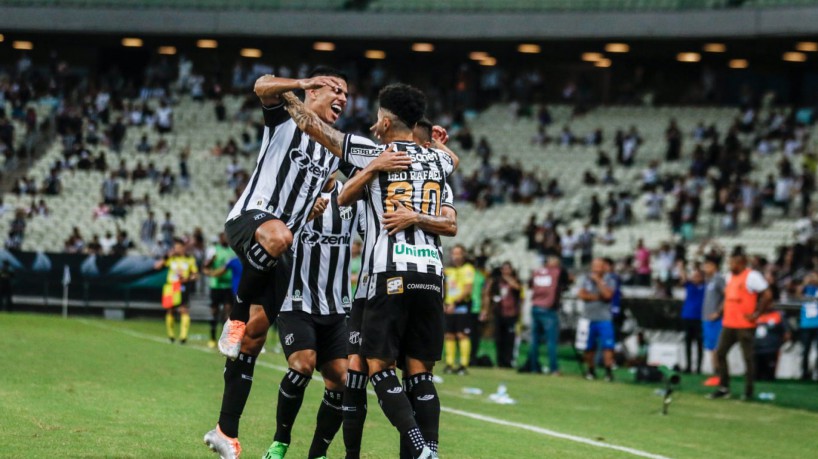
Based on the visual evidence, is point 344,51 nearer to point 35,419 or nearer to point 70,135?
point 70,135

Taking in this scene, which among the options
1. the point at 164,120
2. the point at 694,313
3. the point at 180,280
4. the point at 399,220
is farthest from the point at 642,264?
the point at 399,220

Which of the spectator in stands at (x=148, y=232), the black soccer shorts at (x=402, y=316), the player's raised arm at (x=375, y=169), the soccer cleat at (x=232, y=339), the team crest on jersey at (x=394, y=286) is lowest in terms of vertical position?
the soccer cleat at (x=232, y=339)

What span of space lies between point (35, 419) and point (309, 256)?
331cm

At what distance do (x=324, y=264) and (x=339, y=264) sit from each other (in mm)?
120

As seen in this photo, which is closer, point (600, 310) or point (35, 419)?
point (35, 419)

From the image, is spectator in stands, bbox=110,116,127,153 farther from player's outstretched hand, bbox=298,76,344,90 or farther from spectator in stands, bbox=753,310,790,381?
player's outstretched hand, bbox=298,76,344,90

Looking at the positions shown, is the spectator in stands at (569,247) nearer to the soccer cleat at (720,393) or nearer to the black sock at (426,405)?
the soccer cleat at (720,393)

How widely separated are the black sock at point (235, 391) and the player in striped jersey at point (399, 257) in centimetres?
102

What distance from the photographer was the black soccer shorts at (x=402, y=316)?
8375mm

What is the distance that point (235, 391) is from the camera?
8.92m

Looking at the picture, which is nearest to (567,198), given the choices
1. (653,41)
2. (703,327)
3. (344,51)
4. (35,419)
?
(653,41)

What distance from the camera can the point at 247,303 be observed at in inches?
355

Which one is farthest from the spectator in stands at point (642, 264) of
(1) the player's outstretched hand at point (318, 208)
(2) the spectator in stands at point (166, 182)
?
(1) the player's outstretched hand at point (318, 208)

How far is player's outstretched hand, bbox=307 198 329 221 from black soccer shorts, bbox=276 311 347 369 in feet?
2.29
